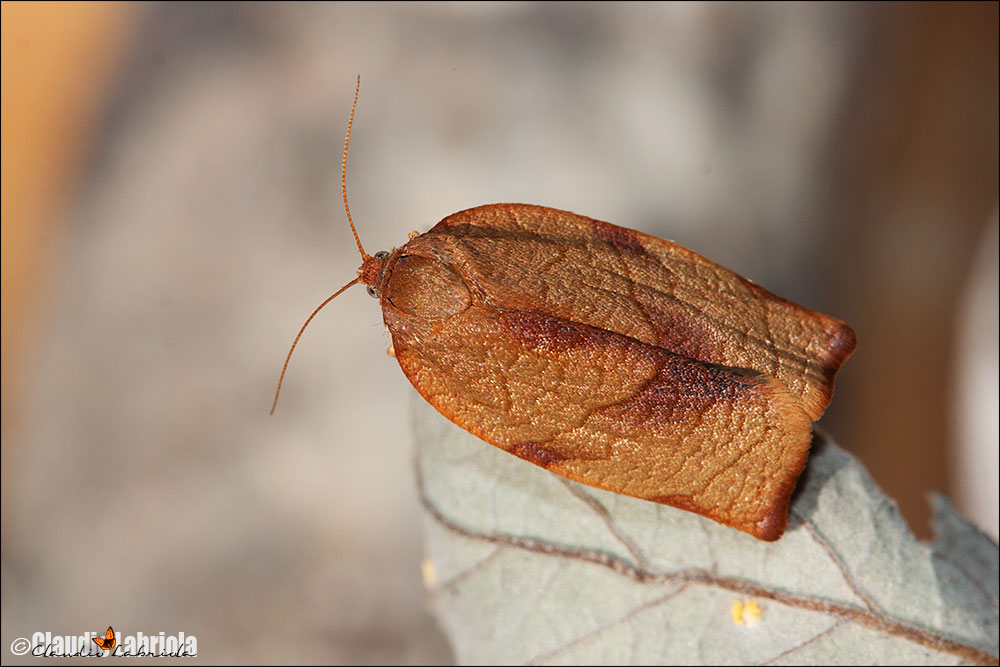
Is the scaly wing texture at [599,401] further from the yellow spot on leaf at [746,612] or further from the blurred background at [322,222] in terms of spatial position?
the blurred background at [322,222]

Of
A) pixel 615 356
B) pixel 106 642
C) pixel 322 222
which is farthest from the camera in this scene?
pixel 322 222

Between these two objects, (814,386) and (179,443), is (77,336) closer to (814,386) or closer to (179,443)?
(179,443)

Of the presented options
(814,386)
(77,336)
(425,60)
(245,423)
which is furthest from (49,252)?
(814,386)

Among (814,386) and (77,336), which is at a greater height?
(77,336)

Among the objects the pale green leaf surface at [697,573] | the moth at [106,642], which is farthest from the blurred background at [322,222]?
the pale green leaf surface at [697,573]

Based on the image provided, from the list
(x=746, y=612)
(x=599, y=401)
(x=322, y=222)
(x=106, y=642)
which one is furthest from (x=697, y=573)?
(x=106, y=642)

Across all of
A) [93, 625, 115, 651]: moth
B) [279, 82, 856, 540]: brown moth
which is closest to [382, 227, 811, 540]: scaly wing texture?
[279, 82, 856, 540]: brown moth

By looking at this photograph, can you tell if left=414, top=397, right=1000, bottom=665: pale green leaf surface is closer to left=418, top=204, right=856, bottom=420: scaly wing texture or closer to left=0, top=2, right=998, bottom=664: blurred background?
left=418, top=204, right=856, bottom=420: scaly wing texture

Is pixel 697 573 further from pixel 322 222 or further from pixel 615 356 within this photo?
pixel 322 222
